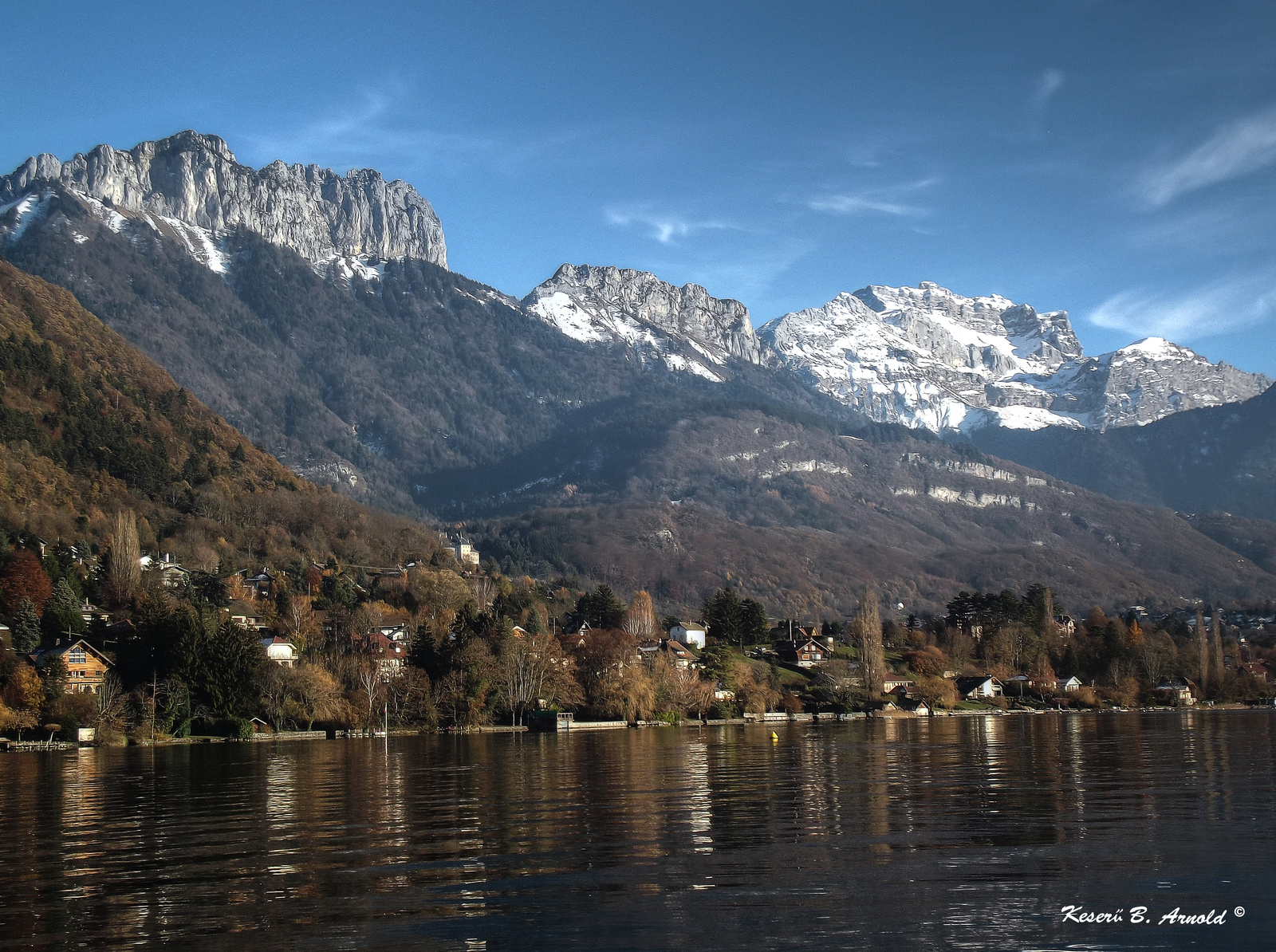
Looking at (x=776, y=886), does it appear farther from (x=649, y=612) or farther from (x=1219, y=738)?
(x=649, y=612)

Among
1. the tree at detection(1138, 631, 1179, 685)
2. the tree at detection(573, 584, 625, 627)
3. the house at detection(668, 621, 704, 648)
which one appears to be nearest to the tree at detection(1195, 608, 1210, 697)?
the tree at detection(1138, 631, 1179, 685)

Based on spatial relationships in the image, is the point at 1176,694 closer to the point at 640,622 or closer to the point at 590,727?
the point at 640,622

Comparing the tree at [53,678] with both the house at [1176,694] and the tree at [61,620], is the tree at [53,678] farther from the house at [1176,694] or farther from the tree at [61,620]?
the house at [1176,694]

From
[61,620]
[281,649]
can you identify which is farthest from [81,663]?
[281,649]

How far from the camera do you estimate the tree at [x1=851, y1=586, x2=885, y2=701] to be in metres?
150

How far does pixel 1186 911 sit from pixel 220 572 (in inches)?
5135

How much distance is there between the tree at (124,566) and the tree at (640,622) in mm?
60617

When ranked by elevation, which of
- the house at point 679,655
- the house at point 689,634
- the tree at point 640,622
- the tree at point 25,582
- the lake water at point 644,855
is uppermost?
the tree at point 25,582

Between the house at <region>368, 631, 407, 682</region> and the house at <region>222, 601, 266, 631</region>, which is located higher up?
the house at <region>222, 601, 266, 631</region>

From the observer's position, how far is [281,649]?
117688 mm

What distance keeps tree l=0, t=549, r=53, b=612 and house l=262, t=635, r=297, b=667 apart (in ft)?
68.0

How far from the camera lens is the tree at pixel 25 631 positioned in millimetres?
102625

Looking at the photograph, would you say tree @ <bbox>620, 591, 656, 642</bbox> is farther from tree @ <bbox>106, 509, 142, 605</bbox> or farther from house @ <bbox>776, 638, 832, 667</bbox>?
tree @ <bbox>106, 509, 142, 605</bbox>

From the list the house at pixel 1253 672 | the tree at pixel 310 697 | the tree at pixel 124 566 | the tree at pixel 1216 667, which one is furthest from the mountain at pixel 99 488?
the house at pixel 1253 672
